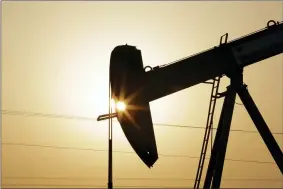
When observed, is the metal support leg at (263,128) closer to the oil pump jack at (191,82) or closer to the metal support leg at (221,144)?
the oil pump jack at (191,82)

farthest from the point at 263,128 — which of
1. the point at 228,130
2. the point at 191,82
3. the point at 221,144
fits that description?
the point at 191,82

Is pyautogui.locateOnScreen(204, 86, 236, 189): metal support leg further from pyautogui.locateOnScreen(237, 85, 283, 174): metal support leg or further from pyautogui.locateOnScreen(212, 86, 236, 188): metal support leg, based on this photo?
pyautogui.locateOnScreen(237, 85, 283, 174): metal support leg

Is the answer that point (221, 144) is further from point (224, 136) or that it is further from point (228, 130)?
point (228, 130)

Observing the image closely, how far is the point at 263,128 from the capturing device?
4.85 metres

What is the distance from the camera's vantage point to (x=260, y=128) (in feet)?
15.9

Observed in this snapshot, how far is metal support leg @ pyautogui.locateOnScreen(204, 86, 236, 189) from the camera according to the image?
464 centimetres

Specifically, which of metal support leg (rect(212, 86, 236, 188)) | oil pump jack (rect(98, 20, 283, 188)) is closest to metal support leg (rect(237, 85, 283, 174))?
oil pump jack (rect(98, 20, 283, 188))

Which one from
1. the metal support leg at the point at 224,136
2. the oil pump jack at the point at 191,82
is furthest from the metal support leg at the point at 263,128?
the metal support leg at the point at 224,136

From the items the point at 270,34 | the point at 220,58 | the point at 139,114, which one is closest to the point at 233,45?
the point at 220,58

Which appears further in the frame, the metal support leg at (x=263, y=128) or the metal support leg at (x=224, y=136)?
the metal support leg at (x=263, y=128)

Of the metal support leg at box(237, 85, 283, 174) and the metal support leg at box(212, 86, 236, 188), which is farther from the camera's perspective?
the metal support leg at box(237, 85, 283, 174)

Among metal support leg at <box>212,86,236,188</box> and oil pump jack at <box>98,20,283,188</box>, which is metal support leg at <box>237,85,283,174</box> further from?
metal support leg at <box>212,86,236,188</box>

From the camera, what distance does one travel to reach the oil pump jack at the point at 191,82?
4645 mm

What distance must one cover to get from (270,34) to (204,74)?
4.47 ft
